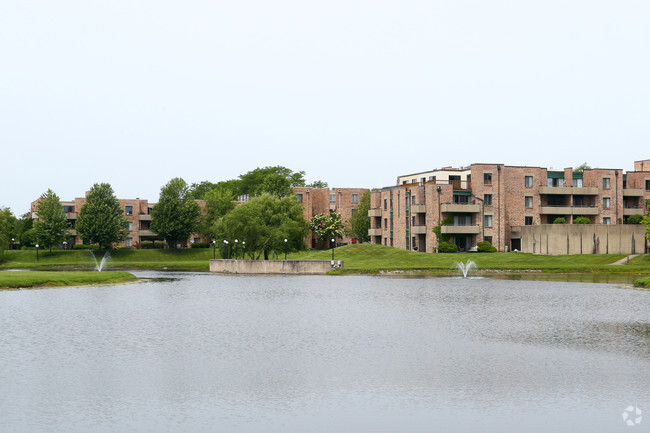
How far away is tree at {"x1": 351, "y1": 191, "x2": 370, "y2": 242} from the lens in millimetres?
146125

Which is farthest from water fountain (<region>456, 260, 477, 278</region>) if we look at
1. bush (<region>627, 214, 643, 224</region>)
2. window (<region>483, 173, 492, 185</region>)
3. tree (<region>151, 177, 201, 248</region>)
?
tree (<region>151, 177, 201, 248</region>)

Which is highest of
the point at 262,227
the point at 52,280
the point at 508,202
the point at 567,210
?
the point at 508,202

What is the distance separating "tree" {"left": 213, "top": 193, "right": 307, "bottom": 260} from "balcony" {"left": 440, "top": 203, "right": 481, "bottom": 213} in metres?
22.7

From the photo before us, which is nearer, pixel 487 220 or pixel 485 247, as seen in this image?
pixel 485 247

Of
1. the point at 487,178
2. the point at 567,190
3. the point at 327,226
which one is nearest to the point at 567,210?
the point at 567,190

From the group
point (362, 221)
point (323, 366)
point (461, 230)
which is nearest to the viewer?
point (323, 366)

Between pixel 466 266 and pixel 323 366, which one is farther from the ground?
pixel 466 266

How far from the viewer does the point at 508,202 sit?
120m

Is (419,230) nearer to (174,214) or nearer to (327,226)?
(327,226)

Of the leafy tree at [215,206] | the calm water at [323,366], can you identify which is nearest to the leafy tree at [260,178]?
the leafy tree at [215,206]

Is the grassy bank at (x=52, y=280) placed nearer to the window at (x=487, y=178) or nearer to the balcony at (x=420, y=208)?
the balcony at (x=420, y=208)

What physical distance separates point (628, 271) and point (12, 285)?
68154 mm

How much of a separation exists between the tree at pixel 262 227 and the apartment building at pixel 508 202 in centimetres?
2149

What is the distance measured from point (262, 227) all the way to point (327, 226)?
45.1m
